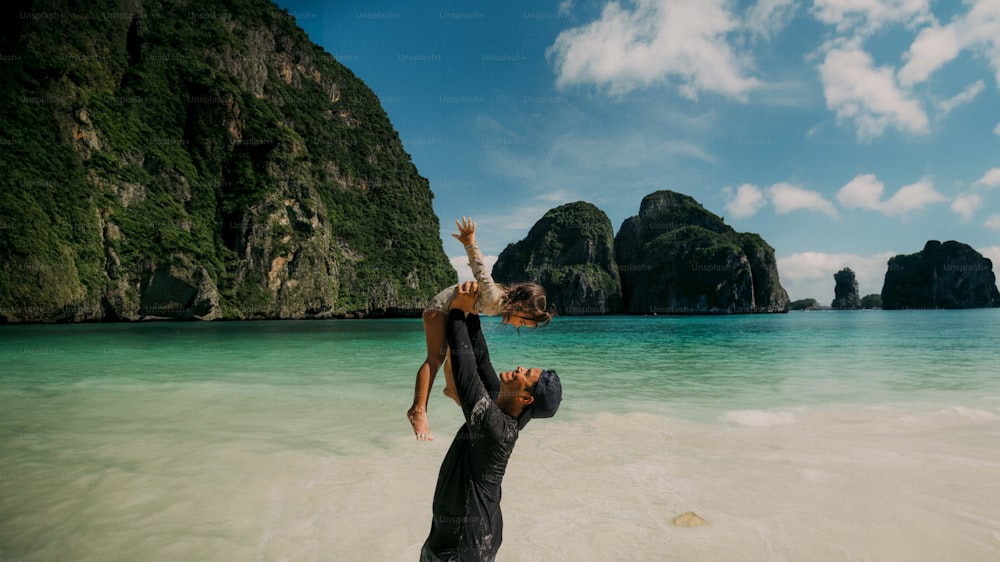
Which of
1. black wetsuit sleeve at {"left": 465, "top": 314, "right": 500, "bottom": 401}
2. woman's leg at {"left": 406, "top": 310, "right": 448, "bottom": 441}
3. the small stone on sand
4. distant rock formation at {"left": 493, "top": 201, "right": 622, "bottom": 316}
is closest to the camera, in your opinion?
woman's leg at {"left": 406, "top": 310, "right": 448, "bottom": 441}

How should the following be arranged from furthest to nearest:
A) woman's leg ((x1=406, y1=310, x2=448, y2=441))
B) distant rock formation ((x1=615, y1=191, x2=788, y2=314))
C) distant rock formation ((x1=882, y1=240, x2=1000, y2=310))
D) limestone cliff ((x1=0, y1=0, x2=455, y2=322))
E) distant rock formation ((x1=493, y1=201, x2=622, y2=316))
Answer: distant rock formation ((x1=882, y1=240, x2=1000, y2=310)), distant rock formation ((x1=493, y1=201, x2=622, y2=316)), distant rock formation ((x1=615, y1=191, x2=788, y2=314)), limestone cliff ((x1=0, y1=0, x2=455, y2=322)), woman's leg ((x1=406, y1=310, x2=448, y2=441))

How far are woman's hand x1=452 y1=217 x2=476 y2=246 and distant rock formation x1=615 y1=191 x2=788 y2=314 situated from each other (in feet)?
567

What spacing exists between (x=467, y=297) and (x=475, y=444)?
25.3 inches

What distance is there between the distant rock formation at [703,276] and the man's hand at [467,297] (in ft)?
568

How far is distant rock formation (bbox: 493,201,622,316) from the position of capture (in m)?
167

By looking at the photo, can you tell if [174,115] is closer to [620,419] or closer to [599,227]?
[620,419]

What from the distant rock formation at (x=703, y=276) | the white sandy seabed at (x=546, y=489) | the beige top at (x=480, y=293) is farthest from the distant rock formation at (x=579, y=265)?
the beige top at (x=480, y=293)

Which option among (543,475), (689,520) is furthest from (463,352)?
(543,475)

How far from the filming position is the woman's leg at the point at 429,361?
2174mm

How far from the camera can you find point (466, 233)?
232 cm

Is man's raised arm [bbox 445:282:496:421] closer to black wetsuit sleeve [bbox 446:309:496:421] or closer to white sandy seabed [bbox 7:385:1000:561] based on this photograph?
black wetsuit sleeve [bbox 446:309:496:421]

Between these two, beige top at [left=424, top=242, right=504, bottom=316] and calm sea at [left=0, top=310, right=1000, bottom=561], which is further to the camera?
calm sea at [left=0, top=310, right=1000, bottom=561]

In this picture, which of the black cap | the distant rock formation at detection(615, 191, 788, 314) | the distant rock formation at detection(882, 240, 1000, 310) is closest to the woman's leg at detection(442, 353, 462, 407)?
the black cap

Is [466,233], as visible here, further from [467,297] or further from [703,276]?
[703,276]
